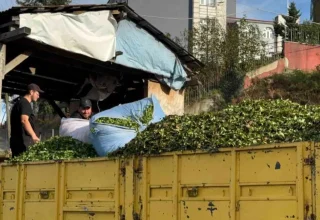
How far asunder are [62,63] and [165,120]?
579 cm

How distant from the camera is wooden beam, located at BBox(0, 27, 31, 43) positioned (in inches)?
342

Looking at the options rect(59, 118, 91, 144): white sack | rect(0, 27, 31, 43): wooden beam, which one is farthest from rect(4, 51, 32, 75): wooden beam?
rect(59, 118, 91, 144): white sack

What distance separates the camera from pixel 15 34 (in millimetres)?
8727

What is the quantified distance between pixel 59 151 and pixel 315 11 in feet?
120

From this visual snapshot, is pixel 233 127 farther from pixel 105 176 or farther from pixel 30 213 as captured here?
pixel 30 213

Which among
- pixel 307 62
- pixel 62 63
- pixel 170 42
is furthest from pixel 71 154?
pixel 307 62

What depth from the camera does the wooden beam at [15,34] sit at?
28.5ft

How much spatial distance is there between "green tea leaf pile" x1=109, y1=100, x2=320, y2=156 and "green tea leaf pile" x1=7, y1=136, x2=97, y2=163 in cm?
85

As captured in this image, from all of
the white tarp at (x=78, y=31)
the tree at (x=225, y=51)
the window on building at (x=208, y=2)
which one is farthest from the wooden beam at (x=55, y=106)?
the window on building at (x=208, y=2)

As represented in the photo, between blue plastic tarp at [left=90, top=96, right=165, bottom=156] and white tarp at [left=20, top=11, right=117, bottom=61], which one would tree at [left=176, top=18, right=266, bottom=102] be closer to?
white tarp at [left=20, top=11, right=117, bottom=61]

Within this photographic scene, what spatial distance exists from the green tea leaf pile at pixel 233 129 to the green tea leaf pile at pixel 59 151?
85 cm

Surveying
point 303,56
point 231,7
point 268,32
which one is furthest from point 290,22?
point 303,56

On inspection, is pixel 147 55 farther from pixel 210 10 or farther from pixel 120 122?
pixel 210 10

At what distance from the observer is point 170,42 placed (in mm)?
12180
